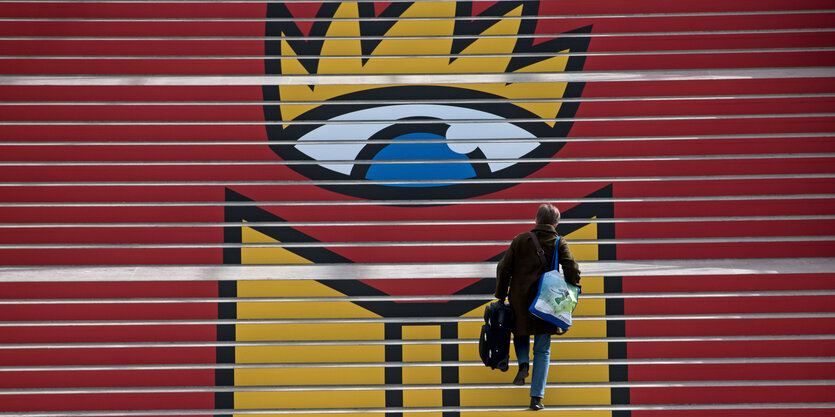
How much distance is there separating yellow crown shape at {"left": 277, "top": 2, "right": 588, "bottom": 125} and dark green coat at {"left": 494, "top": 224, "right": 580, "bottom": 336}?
1.38 metres

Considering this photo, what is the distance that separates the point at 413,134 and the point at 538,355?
212 cm

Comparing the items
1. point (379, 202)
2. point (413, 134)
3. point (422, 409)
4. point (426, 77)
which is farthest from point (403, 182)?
point (422, 409)

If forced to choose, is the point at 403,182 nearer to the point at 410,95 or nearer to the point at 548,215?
the point at 410,95

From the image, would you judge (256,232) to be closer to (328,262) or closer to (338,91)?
(328,262)

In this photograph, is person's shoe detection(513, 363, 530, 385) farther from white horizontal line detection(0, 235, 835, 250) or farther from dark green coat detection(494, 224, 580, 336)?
white horizontal line detection(0, 235, 835, 250)

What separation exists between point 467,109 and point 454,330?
6.33 ft

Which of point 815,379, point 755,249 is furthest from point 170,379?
point 815,379

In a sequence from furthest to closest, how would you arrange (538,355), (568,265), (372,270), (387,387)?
(372,270) < (387,387) < (538,355) < (568,265)

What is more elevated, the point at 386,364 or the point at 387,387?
the point at 386,364

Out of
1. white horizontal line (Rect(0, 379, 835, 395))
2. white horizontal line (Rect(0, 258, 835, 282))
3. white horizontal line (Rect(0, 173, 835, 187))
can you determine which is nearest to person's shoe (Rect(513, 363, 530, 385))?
white horizontal line (Rect(0, 379, 835, 395))

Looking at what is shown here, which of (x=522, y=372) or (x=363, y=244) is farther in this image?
(x=363, y=244)

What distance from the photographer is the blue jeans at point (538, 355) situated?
4168 millimetres

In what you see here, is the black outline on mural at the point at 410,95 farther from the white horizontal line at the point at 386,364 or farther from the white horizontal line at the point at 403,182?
the white horizontal line at the point at 386,364

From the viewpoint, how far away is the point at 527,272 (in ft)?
13.2
